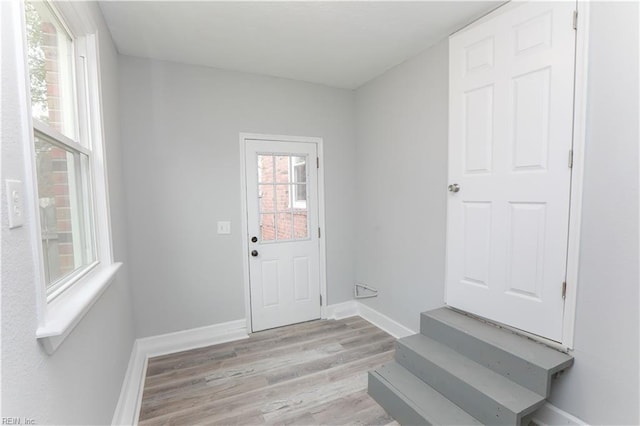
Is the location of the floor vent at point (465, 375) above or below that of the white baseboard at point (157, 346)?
above

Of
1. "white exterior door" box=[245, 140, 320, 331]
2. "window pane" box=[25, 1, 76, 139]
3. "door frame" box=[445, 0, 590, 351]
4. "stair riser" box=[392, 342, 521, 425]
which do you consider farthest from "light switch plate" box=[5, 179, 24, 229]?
"door frame" box=[445, 0, 590, 351]

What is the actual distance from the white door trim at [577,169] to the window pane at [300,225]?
2340 mm

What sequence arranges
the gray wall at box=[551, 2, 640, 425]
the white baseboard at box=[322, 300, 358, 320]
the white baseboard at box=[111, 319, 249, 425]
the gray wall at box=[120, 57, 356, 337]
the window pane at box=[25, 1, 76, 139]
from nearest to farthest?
the window pane at box=[25, 1, 76, 139] → the gray wall at box=[551, 2, 640, 425] → the white baseboard at box=[111, 319, 249, 425] → the gray wall at box=[120, 57, 356, 337] → the white baseboard at box=[322, 300, 358, 320]

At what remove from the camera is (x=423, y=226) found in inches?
104

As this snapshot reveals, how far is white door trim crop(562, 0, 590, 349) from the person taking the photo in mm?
1575

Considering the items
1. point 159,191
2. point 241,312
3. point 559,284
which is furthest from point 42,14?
point 559,284

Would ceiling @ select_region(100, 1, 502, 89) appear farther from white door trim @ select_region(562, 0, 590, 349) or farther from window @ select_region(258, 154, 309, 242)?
window @ select_region(258, 154, 309, 242)

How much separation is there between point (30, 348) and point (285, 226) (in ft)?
8.33

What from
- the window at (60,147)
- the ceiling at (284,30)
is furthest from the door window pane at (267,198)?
the window at (60,147)

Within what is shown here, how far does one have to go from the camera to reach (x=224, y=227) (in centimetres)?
297

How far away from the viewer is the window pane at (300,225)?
3.33m

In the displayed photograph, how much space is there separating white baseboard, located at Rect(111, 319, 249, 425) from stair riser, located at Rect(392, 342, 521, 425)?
172 centimetres

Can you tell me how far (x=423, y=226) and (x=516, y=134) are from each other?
104cm

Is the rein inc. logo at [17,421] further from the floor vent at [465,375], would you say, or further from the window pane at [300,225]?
the window pane at [300,225]
